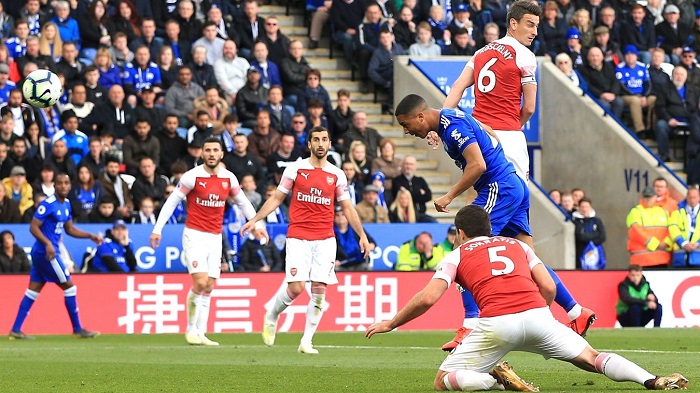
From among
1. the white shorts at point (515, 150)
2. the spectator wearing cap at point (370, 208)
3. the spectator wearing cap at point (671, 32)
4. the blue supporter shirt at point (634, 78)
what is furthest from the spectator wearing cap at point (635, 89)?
the white shorts at point (515, 150)

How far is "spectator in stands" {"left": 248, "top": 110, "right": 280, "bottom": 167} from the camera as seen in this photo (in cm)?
2381

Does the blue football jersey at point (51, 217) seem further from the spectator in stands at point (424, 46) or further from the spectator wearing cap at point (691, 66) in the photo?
the spectator wearing cap at point (691, 66)

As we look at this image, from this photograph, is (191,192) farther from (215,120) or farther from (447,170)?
(447,170)

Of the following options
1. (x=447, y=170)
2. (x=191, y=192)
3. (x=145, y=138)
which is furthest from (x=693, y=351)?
(x=447, y=170)

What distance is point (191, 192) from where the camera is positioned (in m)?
17.3

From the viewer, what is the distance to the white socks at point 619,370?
9117mm

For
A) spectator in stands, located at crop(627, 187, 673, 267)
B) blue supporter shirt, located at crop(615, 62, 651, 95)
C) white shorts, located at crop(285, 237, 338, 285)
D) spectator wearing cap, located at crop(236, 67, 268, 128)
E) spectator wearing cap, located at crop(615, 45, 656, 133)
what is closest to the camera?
white shorts, located at crop(285, 237, 338, 285)

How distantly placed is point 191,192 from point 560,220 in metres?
9.02

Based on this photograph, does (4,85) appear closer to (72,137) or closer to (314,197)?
(72,137)

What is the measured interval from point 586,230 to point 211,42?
7.45m

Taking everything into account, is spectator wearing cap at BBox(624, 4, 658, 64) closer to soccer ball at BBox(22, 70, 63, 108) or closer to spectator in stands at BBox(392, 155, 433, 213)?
spectator in stands at BBox(392, 155, 433, 213)

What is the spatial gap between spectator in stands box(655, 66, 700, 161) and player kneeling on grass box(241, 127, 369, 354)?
43.2 feet

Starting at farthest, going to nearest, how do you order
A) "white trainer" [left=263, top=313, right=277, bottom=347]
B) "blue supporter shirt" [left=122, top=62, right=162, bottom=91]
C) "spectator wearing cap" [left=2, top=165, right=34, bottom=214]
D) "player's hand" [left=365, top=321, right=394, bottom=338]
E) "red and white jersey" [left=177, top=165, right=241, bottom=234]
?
"blue supporter shirt" [left=122, top=62, right=162, bottom=91], "spectator wearing cap" [left=2, top=165, right=34, bottom=214], "red and white jersey" [left=177, top=165, right=241, bottom=234], "white trainer" [left=263, top=313, right=277, bottom=347], "player's hand" [left=365, top=321, right=394, bottom=338]

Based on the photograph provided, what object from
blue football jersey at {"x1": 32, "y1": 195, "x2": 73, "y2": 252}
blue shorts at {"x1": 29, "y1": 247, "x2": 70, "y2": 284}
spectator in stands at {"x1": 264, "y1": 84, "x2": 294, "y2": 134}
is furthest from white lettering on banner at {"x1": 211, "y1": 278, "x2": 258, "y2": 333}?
spectator in stands at {"x1": 264, "y1": 84, "x2": 294, "y2": 134}
